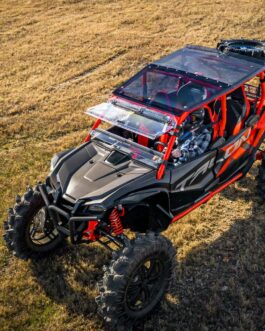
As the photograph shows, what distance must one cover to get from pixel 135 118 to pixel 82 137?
13.9 ft

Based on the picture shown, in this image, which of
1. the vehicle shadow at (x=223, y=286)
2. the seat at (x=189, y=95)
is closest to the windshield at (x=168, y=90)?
the seat at (x=189, y=95)

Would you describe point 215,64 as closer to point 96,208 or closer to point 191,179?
point 191,179

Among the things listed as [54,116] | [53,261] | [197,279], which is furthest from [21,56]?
[197,279]

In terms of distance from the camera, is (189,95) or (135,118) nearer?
(135,118)

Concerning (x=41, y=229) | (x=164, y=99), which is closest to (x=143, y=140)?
(x=164, y=99)

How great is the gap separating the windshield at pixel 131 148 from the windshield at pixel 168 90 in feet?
1.99

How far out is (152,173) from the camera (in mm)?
5211

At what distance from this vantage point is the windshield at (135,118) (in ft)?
17.2

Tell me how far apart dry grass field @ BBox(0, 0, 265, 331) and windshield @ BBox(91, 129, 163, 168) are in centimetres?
163

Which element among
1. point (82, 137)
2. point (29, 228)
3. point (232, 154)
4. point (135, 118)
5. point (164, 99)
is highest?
point (164, 99)

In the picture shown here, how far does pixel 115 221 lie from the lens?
4957 millimetres

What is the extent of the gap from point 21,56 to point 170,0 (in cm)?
985

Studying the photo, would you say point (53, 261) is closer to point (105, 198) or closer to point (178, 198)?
point (105, 198)

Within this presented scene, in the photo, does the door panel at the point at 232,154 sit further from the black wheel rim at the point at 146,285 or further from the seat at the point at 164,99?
the black wheel rim at the point at 146,285
